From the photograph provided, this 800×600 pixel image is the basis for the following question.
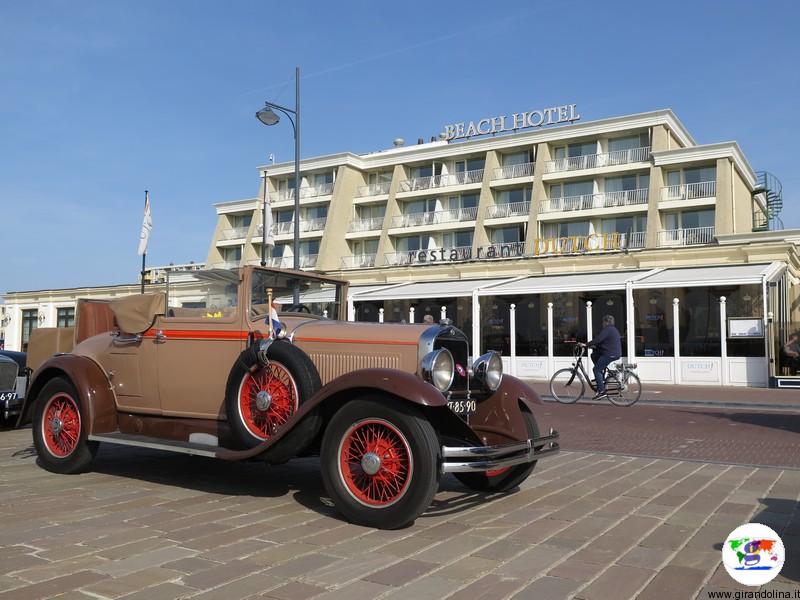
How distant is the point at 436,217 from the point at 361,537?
130 ft

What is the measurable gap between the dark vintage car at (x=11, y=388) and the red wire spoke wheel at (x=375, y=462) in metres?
7.11

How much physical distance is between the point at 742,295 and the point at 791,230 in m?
13.7

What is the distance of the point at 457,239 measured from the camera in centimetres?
4294

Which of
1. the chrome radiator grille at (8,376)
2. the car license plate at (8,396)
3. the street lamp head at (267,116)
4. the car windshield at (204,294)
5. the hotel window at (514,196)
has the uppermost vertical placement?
the hotel window at (514,196)

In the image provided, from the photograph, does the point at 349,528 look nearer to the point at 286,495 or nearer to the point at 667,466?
the point at 286,495

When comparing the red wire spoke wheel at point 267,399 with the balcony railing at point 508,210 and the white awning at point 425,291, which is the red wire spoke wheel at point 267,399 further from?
the balcony railing at point 508,210

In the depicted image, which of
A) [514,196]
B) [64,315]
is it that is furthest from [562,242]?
[64,315]

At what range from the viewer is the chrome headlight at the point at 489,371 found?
5363 millimetres

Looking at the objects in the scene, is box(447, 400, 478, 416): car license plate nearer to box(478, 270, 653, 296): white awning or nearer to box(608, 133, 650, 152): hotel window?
box(478, 270, 653, 296): white awning

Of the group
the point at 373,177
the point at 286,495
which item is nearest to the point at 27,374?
the point at 286,495

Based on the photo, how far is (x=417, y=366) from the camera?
4.96m

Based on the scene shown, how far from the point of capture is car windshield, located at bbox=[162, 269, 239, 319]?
5824 millimetres

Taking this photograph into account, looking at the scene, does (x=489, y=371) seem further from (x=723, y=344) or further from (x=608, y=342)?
(x=723, y=344)

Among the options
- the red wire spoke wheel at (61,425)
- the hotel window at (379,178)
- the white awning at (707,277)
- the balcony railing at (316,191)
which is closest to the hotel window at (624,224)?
the white awning at (707,277)
